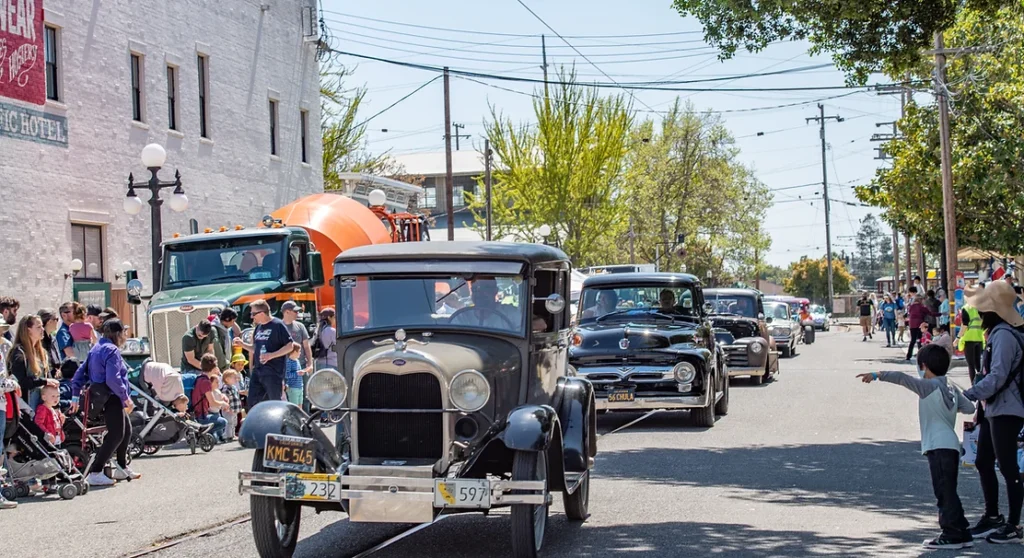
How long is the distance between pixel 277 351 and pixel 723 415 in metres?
6.85

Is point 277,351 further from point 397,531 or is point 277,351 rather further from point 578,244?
point 578,244

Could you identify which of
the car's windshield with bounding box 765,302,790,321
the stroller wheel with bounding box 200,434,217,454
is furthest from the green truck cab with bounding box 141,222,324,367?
the car's windshield with bounding box 765,302,790,321

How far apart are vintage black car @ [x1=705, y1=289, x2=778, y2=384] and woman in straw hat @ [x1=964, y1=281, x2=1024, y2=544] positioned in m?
14.1

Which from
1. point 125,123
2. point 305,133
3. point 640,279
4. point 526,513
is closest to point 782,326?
point 305,133

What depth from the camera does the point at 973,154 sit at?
32.2m

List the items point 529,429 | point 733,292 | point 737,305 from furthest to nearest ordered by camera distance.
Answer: point 733,292, point 737,305, point 529,429

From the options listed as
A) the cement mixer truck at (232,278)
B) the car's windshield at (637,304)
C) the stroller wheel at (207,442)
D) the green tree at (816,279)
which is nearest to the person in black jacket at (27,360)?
the stroller wheel at (207,442)

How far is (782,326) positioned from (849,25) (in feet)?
69.8

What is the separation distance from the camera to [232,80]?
31.2m

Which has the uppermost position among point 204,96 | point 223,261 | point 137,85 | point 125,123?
point 204,96

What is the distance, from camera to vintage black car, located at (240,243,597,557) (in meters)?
7.88

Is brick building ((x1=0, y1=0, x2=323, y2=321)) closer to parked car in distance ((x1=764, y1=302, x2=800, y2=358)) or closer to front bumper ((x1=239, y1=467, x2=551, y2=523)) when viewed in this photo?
parked car in distance ((x1=764, y1=302, x2=800, y2=358))

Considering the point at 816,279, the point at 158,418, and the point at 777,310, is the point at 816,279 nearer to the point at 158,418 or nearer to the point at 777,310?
the point at 777,310

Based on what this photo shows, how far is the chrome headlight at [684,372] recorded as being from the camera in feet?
53.3
